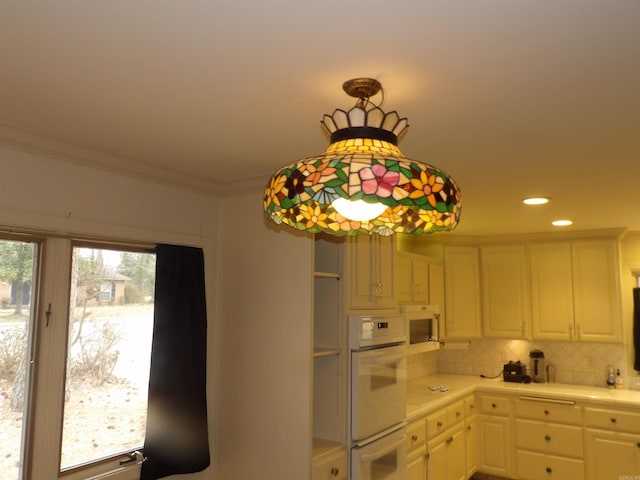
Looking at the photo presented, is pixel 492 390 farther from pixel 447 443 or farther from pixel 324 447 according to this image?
pixel 324 447

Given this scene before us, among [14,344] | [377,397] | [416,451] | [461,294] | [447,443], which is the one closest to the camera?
[14,344]

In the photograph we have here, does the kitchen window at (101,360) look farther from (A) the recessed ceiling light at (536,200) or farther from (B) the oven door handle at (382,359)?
(A) the recessed ceiling light at (536,200)

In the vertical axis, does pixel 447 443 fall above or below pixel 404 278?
below

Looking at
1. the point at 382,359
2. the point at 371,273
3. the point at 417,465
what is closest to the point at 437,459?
the point at 417,465

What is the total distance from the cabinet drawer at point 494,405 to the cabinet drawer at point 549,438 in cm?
15

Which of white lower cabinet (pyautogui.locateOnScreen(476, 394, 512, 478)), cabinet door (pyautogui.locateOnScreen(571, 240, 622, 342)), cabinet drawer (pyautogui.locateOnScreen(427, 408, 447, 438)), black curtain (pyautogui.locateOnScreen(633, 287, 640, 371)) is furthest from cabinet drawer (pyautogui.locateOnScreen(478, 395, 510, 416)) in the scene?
black curtain (pyautogui.locateOnScreen(633, 287, 640, 371))

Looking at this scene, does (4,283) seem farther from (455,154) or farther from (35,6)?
(455,154)

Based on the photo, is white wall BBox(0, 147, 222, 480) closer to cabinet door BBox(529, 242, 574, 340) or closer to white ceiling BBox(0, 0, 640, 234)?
white ceiling BBox(0, 0, 640, 234)

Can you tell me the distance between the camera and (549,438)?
439cm

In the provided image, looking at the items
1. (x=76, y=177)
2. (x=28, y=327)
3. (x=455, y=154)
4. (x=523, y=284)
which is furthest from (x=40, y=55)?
(x=523, y=284)

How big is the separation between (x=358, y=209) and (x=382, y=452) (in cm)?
226

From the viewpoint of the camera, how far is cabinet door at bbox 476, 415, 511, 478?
457 centimetres

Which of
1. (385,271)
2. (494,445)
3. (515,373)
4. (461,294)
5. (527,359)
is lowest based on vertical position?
(494,445)

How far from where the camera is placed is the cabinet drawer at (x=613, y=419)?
4.07 m
